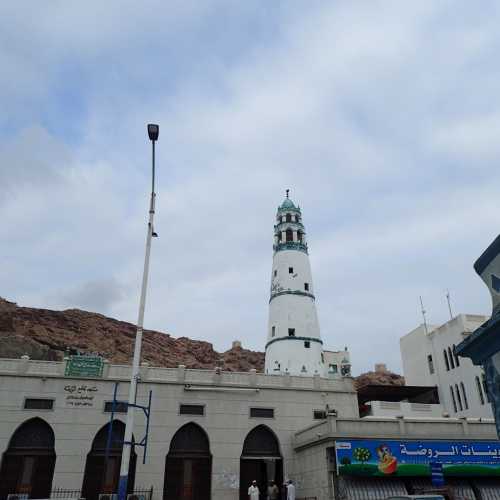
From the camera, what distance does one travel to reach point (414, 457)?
25000 millimetres

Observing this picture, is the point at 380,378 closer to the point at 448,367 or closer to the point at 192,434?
the point at 448,367

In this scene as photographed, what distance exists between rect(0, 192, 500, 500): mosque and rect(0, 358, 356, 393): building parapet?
0.06m

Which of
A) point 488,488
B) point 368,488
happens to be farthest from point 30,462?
point 488,488

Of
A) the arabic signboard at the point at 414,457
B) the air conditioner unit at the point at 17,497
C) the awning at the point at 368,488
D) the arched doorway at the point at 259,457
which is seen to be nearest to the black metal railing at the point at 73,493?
the air conditioner unit at the point at 17,497

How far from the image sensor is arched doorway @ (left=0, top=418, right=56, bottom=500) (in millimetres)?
27016

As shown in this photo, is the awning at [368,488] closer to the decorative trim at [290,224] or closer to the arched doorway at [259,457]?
the arched doorway at [259,457]

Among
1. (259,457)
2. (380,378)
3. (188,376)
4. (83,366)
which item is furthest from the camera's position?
(380,378)

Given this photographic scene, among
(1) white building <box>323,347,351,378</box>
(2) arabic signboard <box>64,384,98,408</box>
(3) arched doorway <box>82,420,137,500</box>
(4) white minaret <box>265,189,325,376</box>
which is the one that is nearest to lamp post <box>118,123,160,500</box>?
(3) arched doorway <box>82,420,137,500</box>

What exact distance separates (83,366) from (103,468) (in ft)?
19.3

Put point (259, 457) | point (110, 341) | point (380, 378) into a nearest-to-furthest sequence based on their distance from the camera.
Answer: point (259, 457)
point (380, 378)
point (110, 341)

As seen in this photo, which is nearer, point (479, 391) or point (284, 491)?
point (284, 491)

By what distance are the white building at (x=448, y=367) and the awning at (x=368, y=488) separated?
1292 centimetres

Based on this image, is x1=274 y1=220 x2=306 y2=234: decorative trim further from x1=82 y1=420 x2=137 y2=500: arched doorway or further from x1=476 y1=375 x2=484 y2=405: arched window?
x1=82 y1=420 x2=137 y2=500: arched doorway

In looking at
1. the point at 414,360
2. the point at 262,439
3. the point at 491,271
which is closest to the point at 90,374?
the point at 262,439
